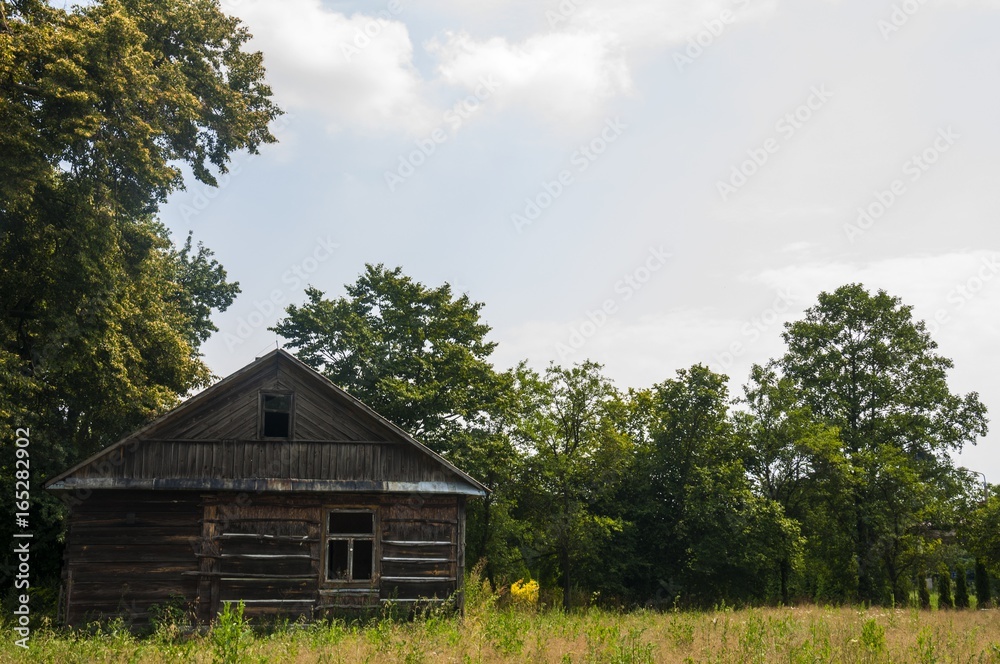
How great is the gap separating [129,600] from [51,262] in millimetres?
7685

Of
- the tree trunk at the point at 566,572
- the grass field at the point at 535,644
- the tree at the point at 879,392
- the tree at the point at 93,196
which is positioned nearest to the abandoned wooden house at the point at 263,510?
the grass field at the point at 535,644

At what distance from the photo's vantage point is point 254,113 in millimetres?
23375

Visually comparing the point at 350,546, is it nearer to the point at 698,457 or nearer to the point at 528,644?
the point at 528,644

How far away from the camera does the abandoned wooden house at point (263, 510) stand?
16.0 meters

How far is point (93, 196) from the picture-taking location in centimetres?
1764

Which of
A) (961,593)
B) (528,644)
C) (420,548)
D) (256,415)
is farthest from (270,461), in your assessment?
(961,593)

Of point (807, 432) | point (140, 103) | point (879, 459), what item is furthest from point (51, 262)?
point (879, 459)

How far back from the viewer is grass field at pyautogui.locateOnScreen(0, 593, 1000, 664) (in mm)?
11039

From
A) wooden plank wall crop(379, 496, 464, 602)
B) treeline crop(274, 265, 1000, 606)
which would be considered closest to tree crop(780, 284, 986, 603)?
treeline crop(274, 265, 1000, 606)

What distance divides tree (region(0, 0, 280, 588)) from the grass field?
5978 mm

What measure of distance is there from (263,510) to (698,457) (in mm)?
15268

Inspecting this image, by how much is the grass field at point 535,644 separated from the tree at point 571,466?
360 inches

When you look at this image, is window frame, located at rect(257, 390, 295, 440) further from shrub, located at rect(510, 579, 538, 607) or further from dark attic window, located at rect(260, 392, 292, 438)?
shrub, located at rect(510, 579, 538, 607)

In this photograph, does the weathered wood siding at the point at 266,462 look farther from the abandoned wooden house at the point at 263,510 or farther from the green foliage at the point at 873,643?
the green foliage at the point at 873,643
